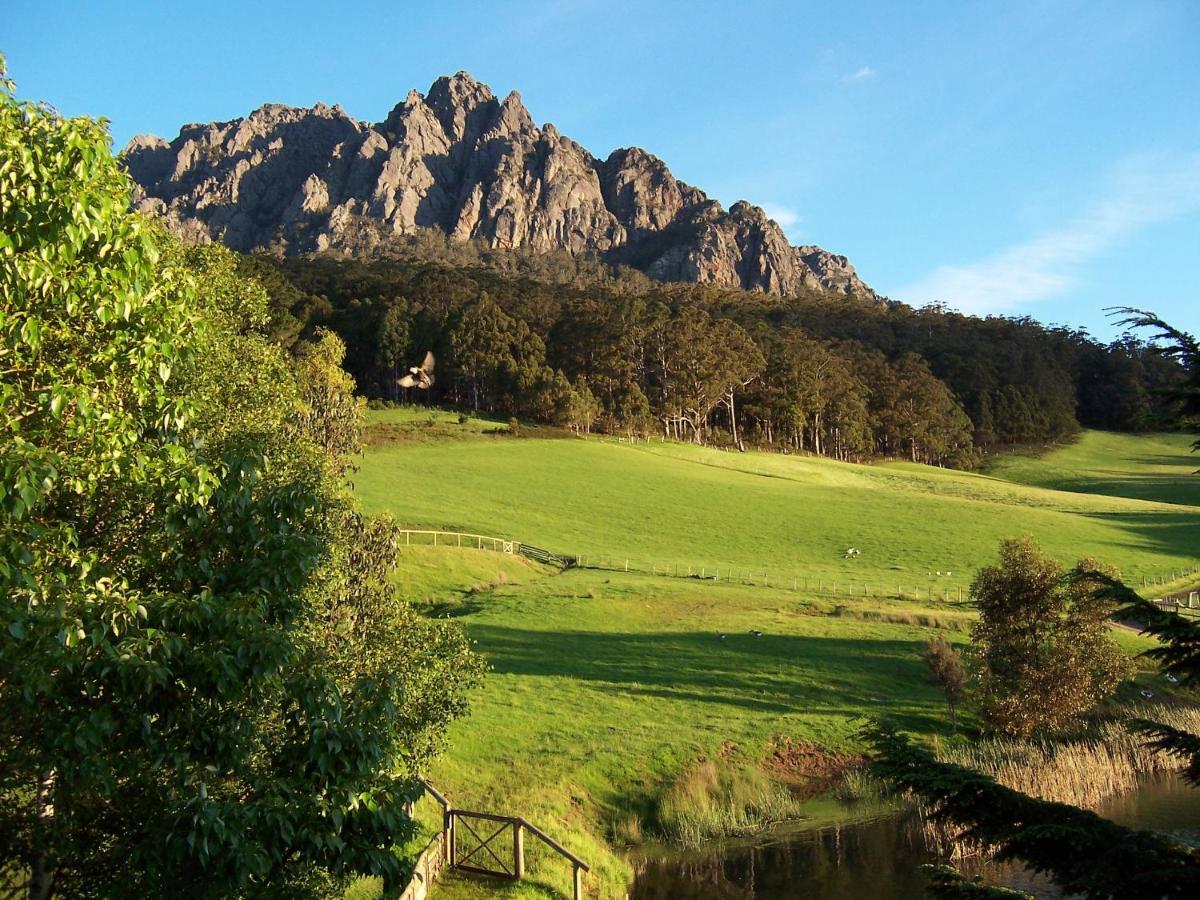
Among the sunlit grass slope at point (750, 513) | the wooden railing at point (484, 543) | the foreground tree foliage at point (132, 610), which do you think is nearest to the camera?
the foreground tree foliage at point (132, 610)

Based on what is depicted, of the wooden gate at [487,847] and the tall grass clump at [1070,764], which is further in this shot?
the tall grass clump at [1070,764]

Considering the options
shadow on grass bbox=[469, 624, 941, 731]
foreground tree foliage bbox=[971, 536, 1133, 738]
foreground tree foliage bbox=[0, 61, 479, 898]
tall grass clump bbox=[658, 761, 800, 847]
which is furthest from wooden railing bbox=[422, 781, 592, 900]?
foreground tree foliage bbox=[971, 536, 1133, 738]

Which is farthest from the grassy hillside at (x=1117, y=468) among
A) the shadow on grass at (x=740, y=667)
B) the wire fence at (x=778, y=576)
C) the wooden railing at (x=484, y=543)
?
the shadow on grass at (x=740, y=667)

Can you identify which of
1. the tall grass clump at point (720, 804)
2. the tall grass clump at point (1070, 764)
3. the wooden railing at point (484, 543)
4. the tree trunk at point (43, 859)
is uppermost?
the tree trunk at point (43, 859)

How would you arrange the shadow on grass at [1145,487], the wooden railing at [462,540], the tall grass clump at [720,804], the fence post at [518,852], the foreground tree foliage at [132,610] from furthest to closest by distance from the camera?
the shadow on grass at [1145,487], the wooden railing at [462,540], the tall grass clump at [720,804], the fence post at [518,852], the foreground tree foliage at [132,610]

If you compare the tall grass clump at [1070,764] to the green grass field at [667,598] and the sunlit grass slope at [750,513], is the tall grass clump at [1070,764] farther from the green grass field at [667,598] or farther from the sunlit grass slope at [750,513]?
the sunlit grass slope at [750,513]

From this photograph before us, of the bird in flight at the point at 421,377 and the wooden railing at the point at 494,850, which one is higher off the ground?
the bird in flight at the point at 421,377

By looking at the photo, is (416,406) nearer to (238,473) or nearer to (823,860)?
(823,860)

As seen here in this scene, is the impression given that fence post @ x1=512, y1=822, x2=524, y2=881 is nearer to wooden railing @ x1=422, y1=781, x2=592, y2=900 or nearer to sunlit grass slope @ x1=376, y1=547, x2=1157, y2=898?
wooden railing @ x1=422, y1=781, x2=592, y2=900

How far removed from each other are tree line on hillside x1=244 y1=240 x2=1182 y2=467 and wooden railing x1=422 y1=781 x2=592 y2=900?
85.3 metres

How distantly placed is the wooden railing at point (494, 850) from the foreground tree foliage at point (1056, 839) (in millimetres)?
12140

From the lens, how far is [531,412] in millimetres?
118750

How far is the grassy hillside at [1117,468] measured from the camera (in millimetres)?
109625

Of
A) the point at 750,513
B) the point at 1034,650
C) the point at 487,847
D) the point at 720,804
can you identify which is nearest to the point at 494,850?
the point at 487,847
